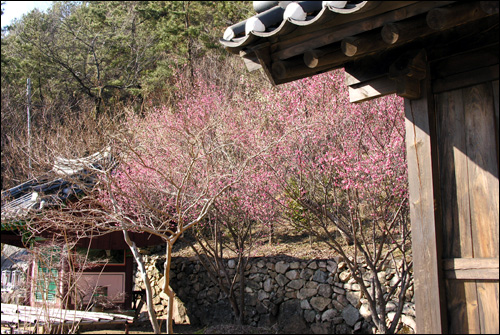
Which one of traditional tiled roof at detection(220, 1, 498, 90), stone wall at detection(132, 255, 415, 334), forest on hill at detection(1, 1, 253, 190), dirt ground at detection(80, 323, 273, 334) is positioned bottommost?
dirt ground at detection(80, 323, 273, 334)

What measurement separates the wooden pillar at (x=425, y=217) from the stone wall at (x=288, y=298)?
5.71 meters

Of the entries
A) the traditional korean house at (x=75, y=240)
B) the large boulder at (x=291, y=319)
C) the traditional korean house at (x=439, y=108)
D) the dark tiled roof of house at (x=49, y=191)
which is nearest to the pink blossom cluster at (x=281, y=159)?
the dark tiled roof of house at (x=49, y=191)

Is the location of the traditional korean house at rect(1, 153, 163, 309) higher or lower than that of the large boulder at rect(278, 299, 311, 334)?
higher

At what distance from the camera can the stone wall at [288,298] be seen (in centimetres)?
827

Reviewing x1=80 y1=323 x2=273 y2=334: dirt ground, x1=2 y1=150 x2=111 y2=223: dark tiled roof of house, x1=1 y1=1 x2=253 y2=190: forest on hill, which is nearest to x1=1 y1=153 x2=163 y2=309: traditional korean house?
x1=2 y1=150 x2=111 y2=223: dark tiled roof of house

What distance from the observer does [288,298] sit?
30.3 ft

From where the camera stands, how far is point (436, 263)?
226 centimetres

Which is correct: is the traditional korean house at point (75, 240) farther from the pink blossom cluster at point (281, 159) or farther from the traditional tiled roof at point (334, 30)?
the traditional tiled roof at point (334, 30)

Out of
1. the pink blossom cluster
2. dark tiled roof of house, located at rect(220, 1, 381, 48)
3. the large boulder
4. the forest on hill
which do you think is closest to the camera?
dark tiled roof of house, located at rect(220, 1, 381, 48)

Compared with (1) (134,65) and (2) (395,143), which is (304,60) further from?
(1) (134,65)

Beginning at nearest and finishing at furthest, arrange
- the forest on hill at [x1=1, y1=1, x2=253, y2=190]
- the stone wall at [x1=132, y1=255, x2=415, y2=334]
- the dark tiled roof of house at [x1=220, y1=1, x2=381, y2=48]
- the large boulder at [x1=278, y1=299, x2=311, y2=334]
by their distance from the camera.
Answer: the dark tiled roof of house at [x1=220, y1=1, x2=381, y2=48], the stone wall at [x1=132, y1=255, x2=415, y2=334], the large boulder at [x1=278, y1=299, x2=311, y2=334], the forest on hill at [x1=1, y1=1, x2=253, y2=190]

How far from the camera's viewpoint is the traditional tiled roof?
207 cm

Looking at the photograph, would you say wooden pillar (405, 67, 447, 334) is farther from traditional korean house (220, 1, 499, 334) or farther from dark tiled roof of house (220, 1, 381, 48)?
dark tiled roof of house (220, 1, 381, 48)

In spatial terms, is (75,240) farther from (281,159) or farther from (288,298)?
(281,159)
